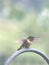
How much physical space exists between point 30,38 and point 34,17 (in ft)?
5.35

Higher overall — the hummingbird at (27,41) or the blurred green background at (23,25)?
the blurred green background at (23,25)

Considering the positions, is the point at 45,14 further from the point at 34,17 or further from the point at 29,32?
the point at 29,32

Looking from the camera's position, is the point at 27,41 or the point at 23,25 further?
the point at 23,25

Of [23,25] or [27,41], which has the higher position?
[23,25]

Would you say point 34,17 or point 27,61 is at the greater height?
point 34,17

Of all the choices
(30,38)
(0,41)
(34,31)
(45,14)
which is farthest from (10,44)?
(30,38)

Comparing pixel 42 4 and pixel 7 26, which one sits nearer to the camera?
pixel 7 26

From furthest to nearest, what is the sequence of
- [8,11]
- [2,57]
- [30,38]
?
[8,11] < [2,57] < [30,38]

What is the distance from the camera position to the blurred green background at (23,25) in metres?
2.75

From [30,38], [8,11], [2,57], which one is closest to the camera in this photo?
[30,38]

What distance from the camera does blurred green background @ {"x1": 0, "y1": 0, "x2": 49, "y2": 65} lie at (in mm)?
2752

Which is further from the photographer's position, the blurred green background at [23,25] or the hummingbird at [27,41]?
the blurred green background at [23,25]

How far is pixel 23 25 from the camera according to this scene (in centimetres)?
287

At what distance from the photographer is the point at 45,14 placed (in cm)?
296
